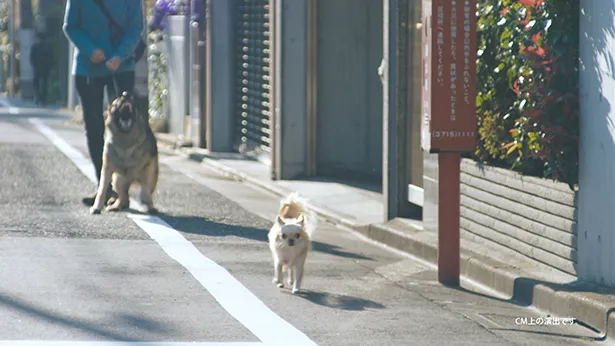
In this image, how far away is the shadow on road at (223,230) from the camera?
9.59 meters

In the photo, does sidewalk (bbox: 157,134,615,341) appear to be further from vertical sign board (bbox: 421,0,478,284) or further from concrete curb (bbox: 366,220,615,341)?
vertical sign board (bbox: 421,0,478,284)

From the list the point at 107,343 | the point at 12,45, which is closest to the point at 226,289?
the point at 107,343

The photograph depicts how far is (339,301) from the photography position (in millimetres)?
7477

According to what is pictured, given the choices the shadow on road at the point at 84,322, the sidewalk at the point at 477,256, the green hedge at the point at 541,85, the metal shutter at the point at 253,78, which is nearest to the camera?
the shadow on road at the point at 84,322

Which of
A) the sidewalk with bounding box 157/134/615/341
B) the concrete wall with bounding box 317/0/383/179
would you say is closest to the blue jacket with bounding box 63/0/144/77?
the sidewalk with bounding box 157/134/615/341

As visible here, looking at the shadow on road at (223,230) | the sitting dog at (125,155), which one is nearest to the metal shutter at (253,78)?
the sitting dog at (125,155)

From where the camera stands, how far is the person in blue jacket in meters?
11.0

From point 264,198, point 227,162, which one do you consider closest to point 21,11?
point 227,162

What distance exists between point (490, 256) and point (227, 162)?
7595 mm

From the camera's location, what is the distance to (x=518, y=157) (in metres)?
8.63

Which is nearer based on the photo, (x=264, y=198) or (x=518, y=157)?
(x=518, y=157)

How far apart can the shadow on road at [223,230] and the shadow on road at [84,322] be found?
9.82 feet

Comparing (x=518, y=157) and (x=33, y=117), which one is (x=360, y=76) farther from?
(x=33, y=117)

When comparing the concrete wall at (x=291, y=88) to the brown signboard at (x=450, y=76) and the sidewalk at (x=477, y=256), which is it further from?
the brown signboard at (x=450, y=76)
